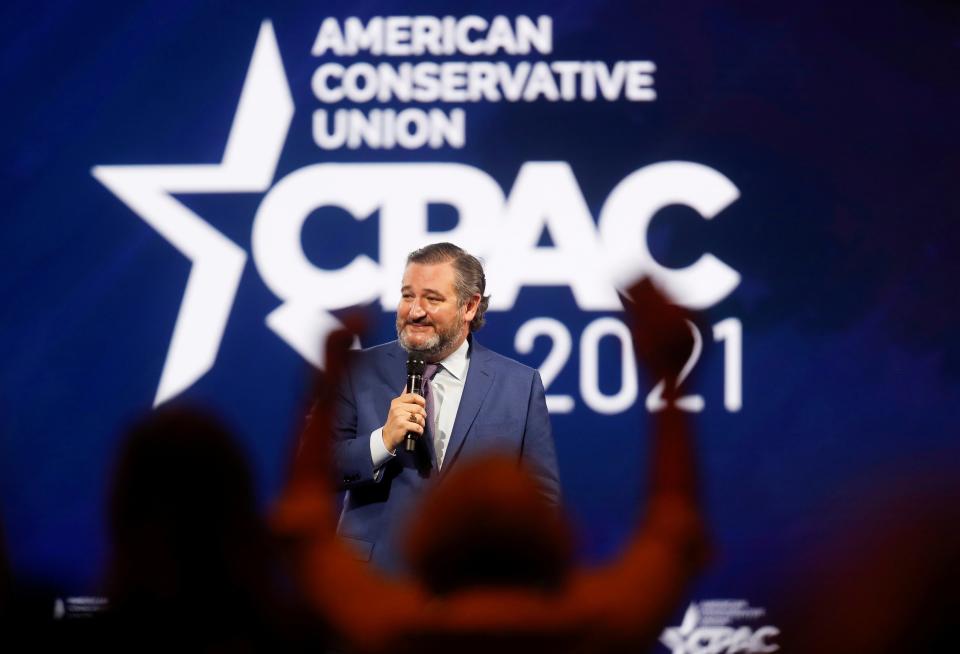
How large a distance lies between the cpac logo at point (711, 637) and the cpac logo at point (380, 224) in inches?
48.1

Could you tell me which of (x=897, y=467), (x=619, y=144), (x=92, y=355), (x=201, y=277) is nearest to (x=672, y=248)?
(x=619, y=144)

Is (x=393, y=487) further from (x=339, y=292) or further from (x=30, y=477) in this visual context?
(x=30, y=477)

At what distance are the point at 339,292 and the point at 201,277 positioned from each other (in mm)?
544

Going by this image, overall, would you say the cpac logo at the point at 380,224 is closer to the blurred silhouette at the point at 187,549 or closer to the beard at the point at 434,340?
the beard at the point at 434,340

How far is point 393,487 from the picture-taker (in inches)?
A: 117

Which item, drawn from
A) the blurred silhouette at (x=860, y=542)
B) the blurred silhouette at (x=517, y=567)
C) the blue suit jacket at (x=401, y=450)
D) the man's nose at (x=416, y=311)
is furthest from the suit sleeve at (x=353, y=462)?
the blurred silhouette at (x=860, y=542)

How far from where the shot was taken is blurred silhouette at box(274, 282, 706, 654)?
1316 mm

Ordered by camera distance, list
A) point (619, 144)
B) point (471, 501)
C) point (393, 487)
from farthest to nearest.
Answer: point (619, 144), point (393, 487), point (471, 501)

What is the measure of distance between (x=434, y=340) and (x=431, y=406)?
17 centimetres

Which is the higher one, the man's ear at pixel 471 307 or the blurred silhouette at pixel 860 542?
the man's ear at pixel 471 307

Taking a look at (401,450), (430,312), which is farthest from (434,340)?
(401,450)

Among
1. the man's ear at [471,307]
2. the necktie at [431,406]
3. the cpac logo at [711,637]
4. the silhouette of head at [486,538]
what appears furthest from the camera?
the cpac logo at [711,637]

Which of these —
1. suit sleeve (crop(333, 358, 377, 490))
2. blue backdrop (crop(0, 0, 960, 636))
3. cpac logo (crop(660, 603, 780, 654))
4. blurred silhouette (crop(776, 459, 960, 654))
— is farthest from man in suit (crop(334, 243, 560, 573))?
blurred silhouette (crop(776, 459, 960, 654))

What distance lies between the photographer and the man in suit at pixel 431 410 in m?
2.94
